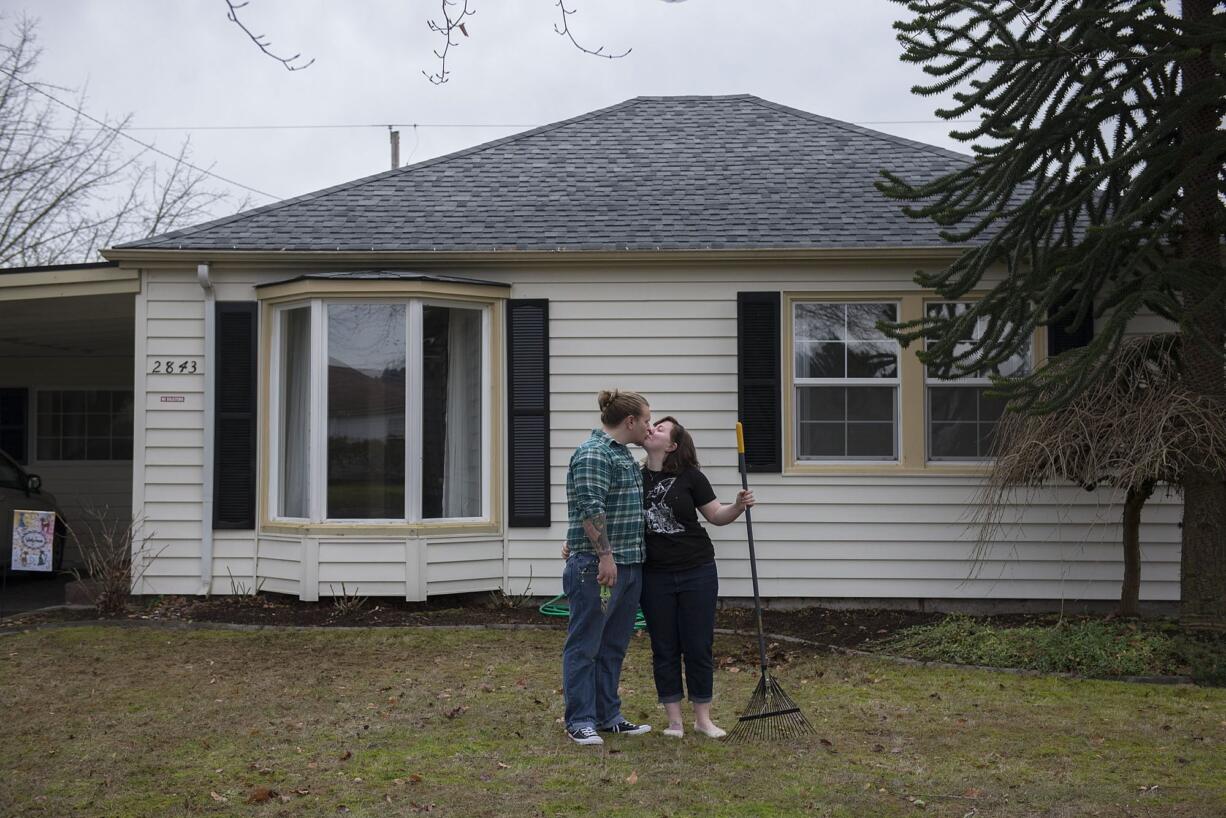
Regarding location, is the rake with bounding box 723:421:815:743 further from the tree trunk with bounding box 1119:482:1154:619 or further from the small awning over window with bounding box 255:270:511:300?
the small awning over window with bounding box 255:270:511:300

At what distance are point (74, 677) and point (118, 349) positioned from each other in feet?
26.2

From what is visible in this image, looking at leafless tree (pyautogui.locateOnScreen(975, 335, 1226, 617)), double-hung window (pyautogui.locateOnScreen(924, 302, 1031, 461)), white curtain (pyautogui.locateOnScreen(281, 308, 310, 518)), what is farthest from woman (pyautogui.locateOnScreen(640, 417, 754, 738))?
white curtain (pyautogui.locateOnScreen(281, 308, 310, 518))

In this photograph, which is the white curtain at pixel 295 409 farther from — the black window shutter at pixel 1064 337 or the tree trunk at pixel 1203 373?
the tree trunk at pixel 1203 373

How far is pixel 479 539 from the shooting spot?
9.73 meters

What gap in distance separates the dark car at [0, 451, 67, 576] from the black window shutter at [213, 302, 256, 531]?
8.79 feet

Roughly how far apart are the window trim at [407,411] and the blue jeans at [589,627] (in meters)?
4.11

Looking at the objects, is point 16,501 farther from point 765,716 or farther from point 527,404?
point 765,716

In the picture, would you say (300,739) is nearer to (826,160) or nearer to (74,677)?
(74,677)

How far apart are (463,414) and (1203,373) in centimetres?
569

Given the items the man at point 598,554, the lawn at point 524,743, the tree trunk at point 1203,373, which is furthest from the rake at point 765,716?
the tree trunk at point 1203,373

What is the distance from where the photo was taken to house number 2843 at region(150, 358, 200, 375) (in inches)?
389

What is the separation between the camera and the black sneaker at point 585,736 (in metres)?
5.58

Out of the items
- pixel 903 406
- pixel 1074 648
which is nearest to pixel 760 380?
pixel 903 406

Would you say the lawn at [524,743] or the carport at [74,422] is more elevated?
the carport at [74,422]
